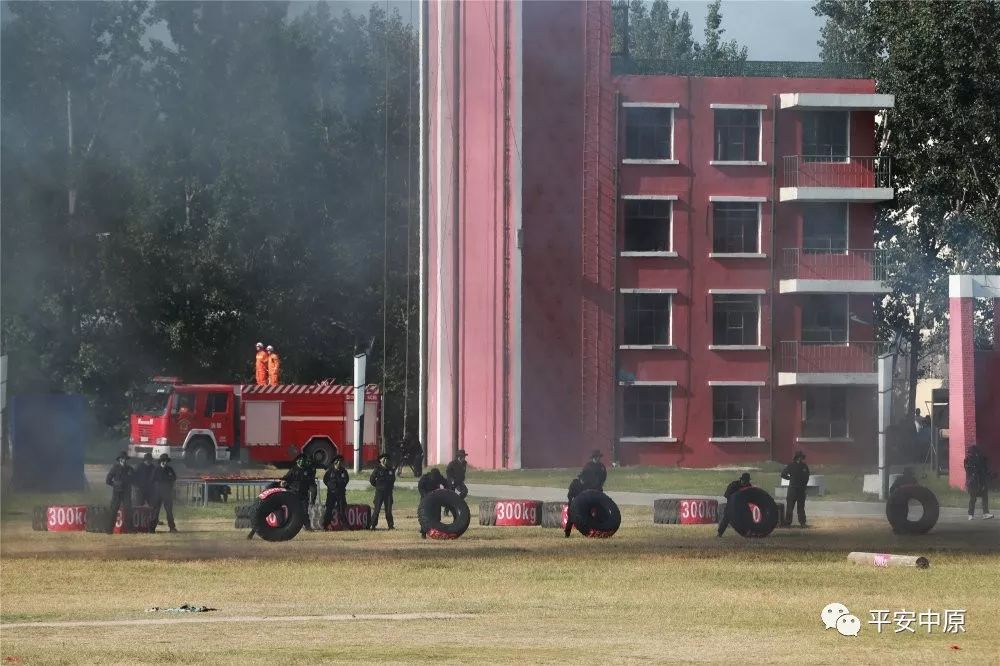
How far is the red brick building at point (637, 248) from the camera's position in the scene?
1734 inches

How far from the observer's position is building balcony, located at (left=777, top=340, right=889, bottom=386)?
43219mm

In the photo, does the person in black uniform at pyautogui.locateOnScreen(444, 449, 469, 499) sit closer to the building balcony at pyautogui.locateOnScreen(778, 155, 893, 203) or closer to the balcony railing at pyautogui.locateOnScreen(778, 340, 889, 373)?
the balcony railing at pyautogui.locateOnScreen(778, 340, 889, 373)

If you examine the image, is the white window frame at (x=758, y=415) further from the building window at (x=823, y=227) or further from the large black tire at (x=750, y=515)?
the large black tire at (x=750, y=515)

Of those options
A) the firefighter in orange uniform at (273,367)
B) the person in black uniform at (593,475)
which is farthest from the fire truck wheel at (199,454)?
the person in black uniform at (593,475)

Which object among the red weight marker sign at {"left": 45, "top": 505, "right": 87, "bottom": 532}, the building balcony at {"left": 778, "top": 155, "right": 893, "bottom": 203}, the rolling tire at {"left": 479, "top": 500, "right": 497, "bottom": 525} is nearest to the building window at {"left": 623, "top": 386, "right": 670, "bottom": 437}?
the building balcony at {"left": 778, "top": 155, "right": 893, "bottom": 203}

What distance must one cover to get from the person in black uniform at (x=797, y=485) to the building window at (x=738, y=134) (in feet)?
39.0

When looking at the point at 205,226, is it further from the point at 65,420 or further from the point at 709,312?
the point at 709,312

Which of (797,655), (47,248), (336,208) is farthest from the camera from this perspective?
(336,208)

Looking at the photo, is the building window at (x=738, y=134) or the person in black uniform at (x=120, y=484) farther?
the building window at (x=738, y=134)

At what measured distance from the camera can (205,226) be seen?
3472 cm

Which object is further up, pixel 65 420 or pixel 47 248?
pixel 47 248

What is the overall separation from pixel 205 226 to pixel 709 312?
16071mm

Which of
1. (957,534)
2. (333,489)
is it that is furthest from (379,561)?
(957,534)

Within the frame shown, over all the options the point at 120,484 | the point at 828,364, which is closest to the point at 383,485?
the point at 120,484
